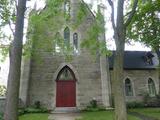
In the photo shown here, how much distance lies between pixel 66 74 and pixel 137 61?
1073cm

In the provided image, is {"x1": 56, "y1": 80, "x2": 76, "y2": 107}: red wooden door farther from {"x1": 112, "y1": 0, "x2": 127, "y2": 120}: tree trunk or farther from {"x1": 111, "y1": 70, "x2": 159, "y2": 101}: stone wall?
{"x1": 112, "y1": 0, "x2": 127, "y2": 120}: tree trunk

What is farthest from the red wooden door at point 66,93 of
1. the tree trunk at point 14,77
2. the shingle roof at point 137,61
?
the tree trunk at point 14,77

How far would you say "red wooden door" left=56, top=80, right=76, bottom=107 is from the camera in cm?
2258

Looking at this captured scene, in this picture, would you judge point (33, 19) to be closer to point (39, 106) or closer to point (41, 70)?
point (41, 70)

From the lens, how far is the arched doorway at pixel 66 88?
22.6m

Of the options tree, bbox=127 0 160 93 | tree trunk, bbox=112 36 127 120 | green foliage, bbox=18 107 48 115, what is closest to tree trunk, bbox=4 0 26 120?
tree trunk, bbox=112 36 127 120

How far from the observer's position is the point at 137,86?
27500mm

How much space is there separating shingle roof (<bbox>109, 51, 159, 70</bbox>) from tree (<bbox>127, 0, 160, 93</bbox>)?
6.78 metres

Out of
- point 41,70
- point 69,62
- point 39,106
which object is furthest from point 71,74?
point 39,106

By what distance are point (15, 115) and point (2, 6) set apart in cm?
996

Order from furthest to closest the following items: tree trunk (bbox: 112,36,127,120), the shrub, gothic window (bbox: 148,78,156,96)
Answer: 1. gothic window (bbox: 148,78,156,96)
2. the shrub
3. tree trunk (bbox: 112,36,127,120)

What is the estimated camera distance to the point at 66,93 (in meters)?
22.9

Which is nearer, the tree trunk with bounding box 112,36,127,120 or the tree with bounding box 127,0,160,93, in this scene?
the tree trunk with bounding box 112,36,127,120

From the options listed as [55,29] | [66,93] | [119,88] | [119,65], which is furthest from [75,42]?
[119,88]
